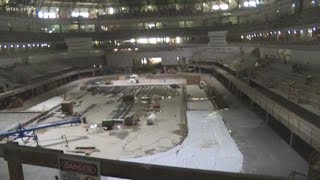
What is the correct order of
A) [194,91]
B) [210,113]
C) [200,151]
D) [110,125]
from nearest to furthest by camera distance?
[200,151]
[110,125]
[210,113]
[194,91]

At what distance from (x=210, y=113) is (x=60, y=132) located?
12.4m

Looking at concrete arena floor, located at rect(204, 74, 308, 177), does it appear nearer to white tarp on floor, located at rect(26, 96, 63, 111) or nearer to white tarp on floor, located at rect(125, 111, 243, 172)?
white tarp on floor, located at rect(125, 111, 243, 172)

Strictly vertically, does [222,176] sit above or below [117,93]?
above

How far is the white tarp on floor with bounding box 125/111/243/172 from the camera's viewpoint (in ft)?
62.9

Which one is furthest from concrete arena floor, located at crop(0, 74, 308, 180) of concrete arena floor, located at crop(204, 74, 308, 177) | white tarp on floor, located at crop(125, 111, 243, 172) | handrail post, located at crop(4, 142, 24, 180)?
handrail post, located at crop(4, 142, 24, 180)

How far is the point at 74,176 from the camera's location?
4348 mm

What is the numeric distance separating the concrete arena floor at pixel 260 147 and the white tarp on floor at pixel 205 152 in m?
0.57

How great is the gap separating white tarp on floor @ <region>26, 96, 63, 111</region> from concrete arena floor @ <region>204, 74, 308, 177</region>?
1775 cm

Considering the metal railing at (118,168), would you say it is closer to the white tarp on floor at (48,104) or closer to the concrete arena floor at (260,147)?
the concrete arena floor at (260,147)

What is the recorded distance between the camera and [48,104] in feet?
132

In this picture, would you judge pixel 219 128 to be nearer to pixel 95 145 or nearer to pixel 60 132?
pixel 95 145

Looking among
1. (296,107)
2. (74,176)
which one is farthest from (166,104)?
(74,176)

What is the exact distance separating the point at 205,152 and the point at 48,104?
24.1m

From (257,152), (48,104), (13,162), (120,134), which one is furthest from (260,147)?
(48,104)
